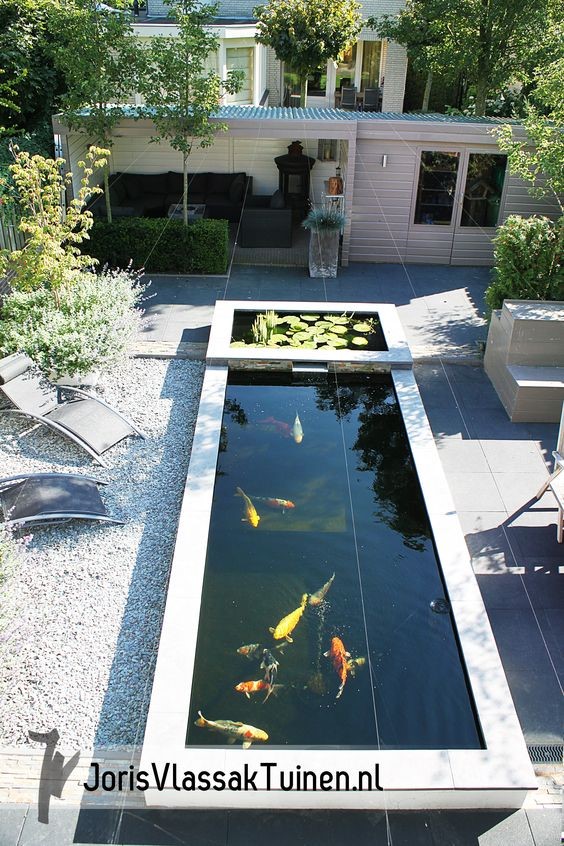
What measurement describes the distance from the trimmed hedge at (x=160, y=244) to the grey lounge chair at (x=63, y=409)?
457 centimetres

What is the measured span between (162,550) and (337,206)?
8.94 metres

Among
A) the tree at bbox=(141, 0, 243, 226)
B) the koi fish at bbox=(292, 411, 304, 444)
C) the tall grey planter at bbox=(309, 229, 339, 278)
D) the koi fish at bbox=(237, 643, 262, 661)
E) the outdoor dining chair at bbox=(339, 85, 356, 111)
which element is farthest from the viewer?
the outdoor dining chair at bbox=(339, 85, 356, 111)

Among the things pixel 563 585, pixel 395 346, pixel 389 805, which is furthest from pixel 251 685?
pixel 395 346

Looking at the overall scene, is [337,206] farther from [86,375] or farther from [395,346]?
[86,375]

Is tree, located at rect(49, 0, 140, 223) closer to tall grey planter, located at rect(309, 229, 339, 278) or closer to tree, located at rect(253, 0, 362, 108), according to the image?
tall grey planter, located at rect(309, 229, 339, 278)

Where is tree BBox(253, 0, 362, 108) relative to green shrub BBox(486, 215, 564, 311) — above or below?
above

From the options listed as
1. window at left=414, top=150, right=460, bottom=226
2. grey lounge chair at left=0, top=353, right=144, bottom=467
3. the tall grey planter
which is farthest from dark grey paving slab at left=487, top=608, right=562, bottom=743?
window at left=414, top=150, right=460, bottom=226

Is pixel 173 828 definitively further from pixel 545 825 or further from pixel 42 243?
pixel 42 243

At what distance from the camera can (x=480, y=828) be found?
4.52 m

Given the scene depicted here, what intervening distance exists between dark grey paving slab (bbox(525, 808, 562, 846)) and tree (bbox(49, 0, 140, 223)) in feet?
35.9

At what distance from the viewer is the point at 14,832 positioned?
4461 millimetres

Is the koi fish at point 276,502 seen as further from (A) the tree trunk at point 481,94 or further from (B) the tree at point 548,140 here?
(A) the tree trunk at point 481,94

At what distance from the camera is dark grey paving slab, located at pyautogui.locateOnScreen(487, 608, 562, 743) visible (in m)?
5.21

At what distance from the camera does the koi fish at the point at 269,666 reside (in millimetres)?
5219
